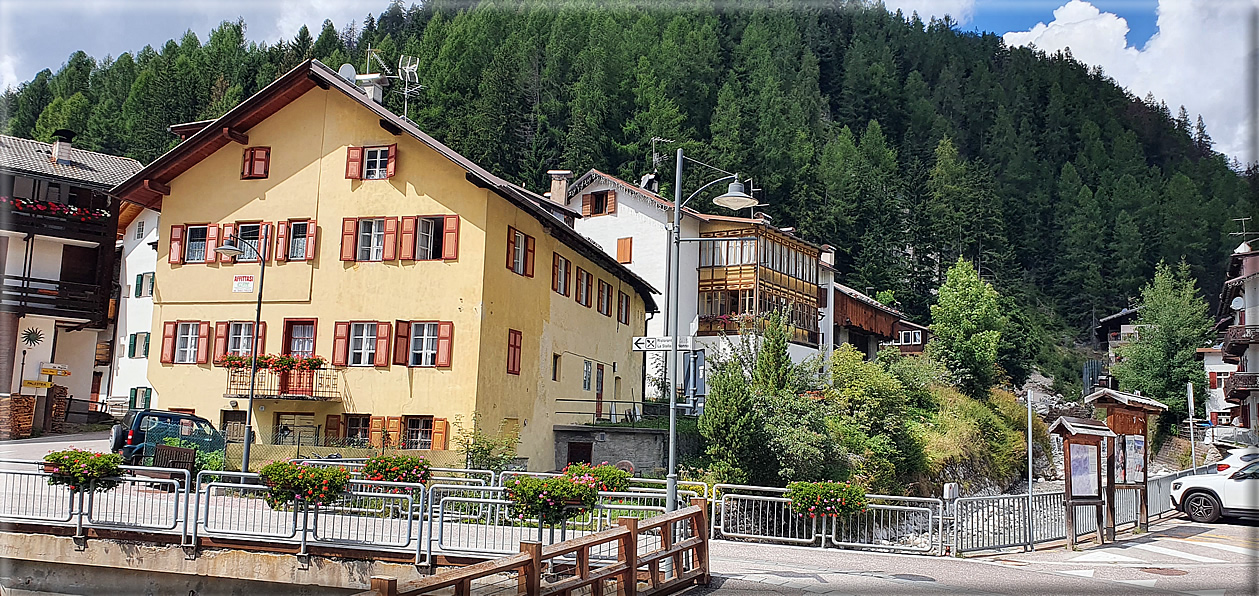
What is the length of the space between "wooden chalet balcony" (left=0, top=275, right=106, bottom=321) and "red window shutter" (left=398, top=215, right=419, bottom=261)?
19.6m

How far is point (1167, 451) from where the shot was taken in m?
51.9

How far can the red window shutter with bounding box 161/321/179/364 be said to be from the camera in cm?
3022

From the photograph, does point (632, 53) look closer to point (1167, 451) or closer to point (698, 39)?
point (698, 39)

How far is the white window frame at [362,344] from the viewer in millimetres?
28734

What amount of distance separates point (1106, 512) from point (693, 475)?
12202mm

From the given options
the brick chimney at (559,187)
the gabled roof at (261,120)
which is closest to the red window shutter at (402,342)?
the gabled roof at (261,120)

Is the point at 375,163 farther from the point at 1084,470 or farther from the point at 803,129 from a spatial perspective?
the point at 803,129

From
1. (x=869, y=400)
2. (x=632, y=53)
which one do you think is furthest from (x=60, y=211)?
(x=632, y=53)

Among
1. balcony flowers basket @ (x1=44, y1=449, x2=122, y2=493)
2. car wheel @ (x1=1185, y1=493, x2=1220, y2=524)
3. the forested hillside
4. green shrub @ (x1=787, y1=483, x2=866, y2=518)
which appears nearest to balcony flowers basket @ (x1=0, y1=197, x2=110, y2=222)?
the forested hillside

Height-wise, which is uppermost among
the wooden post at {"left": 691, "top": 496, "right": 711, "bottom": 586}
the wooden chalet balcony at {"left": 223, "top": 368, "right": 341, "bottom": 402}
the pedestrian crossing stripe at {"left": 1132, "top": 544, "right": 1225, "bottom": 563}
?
the wooden chalet balcony at {"left": 223, "top": 368, "right": 341, "bottom": 402}

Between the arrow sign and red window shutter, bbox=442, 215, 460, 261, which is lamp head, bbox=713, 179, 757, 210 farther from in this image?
red window shutter, bbox=442, 215, 460, 261

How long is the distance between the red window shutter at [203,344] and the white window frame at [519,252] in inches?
373

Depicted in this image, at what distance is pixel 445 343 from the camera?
27828 millimetres

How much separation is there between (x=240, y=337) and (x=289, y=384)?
2.62 m
